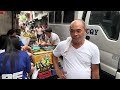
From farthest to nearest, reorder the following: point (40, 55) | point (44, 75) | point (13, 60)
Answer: point (40, 55)
point (44, 75)
point (13, 60)

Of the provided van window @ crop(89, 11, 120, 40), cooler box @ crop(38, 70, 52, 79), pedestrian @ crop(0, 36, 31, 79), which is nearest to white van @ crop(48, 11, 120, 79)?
van window @ crop(89, 11, 120, 40)

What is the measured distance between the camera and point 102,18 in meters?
2.67

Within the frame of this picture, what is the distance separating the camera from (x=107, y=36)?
2650 mm

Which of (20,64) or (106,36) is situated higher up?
(106,36)

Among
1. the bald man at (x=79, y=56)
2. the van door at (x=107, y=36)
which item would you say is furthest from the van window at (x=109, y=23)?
the bald man at (x=79, y=56)

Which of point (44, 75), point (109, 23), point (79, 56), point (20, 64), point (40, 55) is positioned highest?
point (109, 23)

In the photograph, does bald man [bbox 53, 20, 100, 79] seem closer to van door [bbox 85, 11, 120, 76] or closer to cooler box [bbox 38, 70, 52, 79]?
cooler box [bbox 38, 70, 52, 79]

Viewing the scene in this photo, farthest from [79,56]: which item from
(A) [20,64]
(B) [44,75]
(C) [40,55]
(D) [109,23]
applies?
(D) [109,23]

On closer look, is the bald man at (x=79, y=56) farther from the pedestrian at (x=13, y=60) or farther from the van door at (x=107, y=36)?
the van door at (x=107, y=36)

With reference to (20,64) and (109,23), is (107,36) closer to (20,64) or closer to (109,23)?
(109,23)
